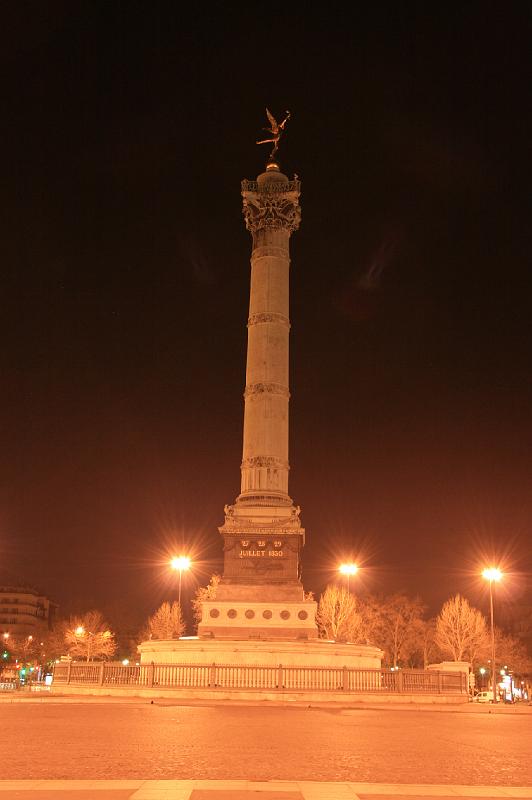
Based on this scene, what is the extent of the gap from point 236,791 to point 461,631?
61843mm

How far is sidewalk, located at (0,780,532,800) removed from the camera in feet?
27.5

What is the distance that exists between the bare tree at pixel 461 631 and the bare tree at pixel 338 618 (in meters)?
8.07

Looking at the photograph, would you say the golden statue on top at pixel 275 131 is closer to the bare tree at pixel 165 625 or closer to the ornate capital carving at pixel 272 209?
the ornate capital carving at pixel 272 209

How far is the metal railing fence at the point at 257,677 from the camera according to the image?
94.8 ft

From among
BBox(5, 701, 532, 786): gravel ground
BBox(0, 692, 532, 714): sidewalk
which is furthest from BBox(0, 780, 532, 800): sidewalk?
BBox(0, 692, 532, 714): sidewalk

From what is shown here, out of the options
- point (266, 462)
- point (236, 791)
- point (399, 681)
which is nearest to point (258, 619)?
point (266, 462)

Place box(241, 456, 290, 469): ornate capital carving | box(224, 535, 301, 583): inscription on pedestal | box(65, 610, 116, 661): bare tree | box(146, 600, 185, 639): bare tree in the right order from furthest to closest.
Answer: box(65, 610, 116, 661): bare tree < box(146, 600, 185, 639): bare tree < box(241, 456, 290, 469): ornate capital carving < box(224, 535, 301, 583): inscription on pedestal

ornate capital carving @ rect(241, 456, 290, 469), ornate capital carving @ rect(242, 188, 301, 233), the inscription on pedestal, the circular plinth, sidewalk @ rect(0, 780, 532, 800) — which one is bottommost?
sidewalk @ rect(0, 780, 532, 800)

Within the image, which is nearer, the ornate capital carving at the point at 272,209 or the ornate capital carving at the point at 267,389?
the ornate capital carving at the point at 267,389

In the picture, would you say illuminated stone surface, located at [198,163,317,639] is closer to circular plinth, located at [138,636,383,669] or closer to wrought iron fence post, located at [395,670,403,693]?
circular plinth, located at [138,636,383,669]

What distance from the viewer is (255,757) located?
11.5 metres

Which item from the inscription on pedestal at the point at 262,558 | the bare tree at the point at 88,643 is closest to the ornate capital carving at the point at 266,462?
the inscription on pedestal at the point at 262,558

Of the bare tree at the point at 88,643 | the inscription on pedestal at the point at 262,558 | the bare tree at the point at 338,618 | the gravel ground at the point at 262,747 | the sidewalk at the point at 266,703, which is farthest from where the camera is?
the bare tree at the point at 88,643

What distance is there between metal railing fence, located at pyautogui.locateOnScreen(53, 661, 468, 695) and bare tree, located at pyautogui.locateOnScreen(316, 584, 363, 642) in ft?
96.1
